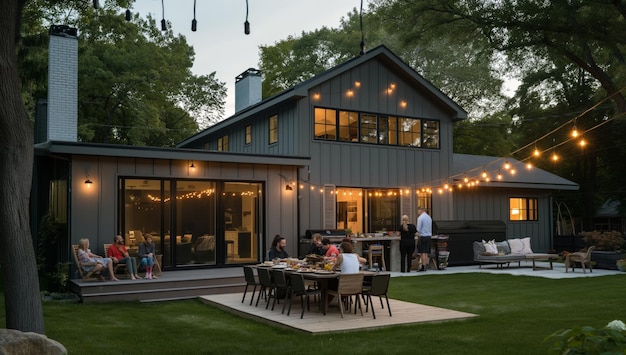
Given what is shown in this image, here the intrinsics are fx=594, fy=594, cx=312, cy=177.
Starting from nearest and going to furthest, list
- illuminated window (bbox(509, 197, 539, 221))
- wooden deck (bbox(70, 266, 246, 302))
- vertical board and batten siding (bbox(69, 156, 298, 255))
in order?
1. wooden deck (bbox(70, 266, 246, 302))
2. vertical board and batten siding (bbox(69, 156, 298, 255))
3. illuminated window (bbox(509, 197, 539, 221))

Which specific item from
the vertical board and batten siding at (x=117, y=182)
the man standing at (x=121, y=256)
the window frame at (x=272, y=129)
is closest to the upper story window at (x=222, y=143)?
the window frame at (x=272, y=129)

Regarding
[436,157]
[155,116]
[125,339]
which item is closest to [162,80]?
[155,116]

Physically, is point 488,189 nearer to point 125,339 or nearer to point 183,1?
point 183,1

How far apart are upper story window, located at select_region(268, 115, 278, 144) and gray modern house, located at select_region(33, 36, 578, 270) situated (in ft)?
0.20

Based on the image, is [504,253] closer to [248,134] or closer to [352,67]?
[352,67]

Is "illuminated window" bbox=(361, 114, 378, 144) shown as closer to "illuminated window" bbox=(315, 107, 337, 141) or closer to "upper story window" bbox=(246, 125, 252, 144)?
"illuminated window" bbox=(315, 107, 337, 141)

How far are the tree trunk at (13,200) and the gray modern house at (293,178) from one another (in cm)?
547

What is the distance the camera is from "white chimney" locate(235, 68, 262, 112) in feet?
70.0

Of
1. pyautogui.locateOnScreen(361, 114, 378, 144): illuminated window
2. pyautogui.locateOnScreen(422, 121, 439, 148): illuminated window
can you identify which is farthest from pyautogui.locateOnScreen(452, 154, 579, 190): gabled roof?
pyautogui.locateOnScreen(361, 114, 378, 144): illuminated window

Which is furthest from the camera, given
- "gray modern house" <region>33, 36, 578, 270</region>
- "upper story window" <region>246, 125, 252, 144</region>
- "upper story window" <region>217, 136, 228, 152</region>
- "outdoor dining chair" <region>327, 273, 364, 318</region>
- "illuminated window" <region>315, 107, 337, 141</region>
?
"upper story window" <region>217, 136, 228, 152</region>

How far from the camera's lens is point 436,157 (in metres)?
18.5

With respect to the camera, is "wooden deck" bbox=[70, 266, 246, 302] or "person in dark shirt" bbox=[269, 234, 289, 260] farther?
"person in dark shirt" bbox=[269, 234, 289, 260]

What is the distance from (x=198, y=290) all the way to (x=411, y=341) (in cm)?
564

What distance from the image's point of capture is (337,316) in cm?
903
